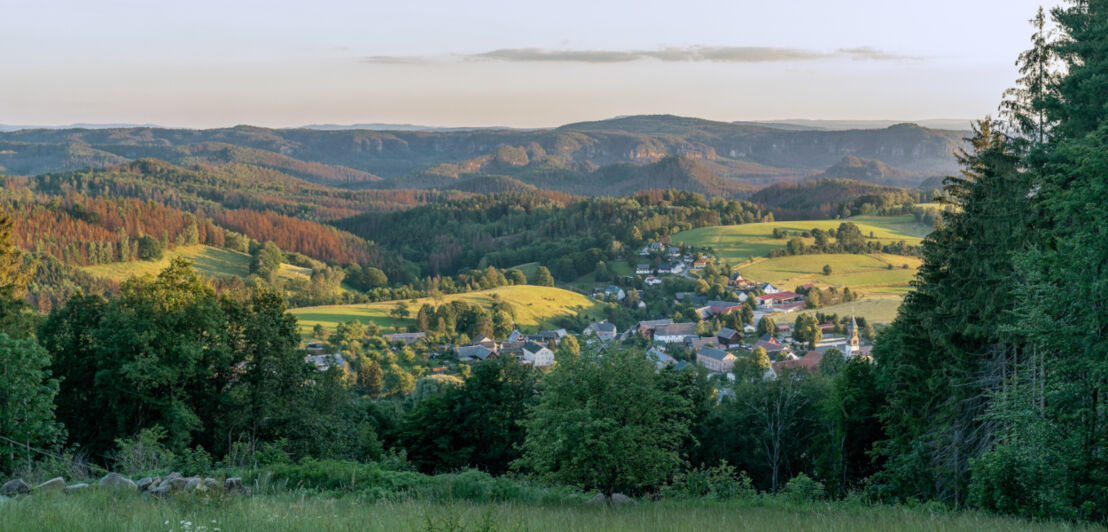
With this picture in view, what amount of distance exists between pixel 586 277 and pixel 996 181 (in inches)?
4976

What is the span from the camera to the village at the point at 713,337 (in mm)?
71250

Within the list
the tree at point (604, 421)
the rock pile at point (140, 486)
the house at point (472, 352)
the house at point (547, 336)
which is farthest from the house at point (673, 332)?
the rock pile at point (140, 486)

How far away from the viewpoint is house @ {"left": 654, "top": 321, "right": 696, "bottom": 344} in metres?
90.9

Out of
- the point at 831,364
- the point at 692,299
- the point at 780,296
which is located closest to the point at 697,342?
the point at 780,296

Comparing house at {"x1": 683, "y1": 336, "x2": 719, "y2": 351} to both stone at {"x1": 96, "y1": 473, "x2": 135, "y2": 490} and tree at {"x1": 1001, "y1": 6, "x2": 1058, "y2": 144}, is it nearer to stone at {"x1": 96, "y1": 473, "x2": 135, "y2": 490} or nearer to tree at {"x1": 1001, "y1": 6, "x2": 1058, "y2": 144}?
tree at {"x1": 1001, "y1": 6, "x2": 1058, "y2": 144}

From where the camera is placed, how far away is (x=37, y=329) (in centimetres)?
2530

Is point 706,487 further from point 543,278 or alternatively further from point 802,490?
point 543,278

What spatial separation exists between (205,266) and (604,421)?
128 meters

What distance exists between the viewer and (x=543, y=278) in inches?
5413

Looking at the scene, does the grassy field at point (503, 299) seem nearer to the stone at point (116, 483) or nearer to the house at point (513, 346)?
the house at point (513, 346)

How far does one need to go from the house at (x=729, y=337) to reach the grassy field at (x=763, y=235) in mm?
42074

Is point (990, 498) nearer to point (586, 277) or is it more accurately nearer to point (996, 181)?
point (996, 181)

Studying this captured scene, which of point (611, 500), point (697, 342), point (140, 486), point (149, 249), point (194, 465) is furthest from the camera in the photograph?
point (149, 249)

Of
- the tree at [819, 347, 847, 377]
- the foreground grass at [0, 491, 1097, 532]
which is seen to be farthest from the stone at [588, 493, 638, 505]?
the tree at [819, 347, 847, 377]
